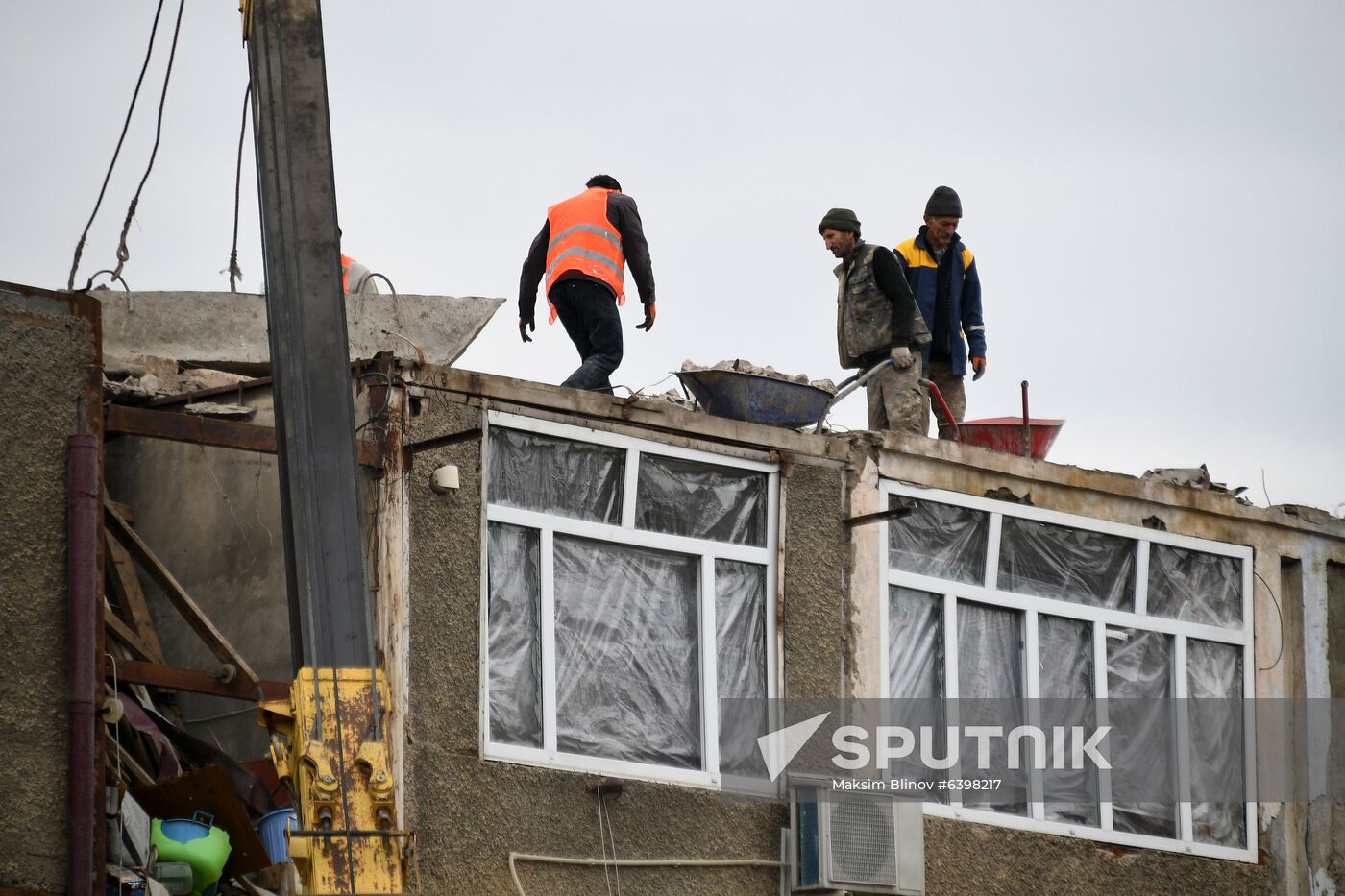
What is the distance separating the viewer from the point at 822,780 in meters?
12.7

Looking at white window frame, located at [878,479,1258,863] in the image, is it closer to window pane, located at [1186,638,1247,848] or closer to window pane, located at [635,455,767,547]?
window pane, located at [1186,638,1247,848]

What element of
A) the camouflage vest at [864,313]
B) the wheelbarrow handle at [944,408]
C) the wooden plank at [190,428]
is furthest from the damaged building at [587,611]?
the camouflage vest at [864,313]

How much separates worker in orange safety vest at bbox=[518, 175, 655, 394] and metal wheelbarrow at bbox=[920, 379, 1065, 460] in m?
2.03

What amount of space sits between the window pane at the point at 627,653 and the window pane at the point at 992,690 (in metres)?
1.92

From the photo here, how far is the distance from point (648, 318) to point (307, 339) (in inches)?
156

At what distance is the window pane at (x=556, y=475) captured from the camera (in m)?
12.1

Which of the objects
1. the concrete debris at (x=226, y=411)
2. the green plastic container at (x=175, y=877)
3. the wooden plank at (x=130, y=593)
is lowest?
the green plastic container at (x=175, y=877)

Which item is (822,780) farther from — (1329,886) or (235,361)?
(235,361)

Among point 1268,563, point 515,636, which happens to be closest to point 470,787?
point 515,636

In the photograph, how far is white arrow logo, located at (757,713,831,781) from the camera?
12.7m

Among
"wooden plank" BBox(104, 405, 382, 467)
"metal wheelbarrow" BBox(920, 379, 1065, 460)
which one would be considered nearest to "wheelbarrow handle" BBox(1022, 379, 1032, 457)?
"metal wheelbarrow" BBox(920, 379, 1065, 460)

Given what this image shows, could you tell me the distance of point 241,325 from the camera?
50.0 ft

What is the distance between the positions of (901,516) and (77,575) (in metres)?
4.98

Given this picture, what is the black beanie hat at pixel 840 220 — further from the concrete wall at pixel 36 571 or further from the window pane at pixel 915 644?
the concrete wall at pixel 36 571
